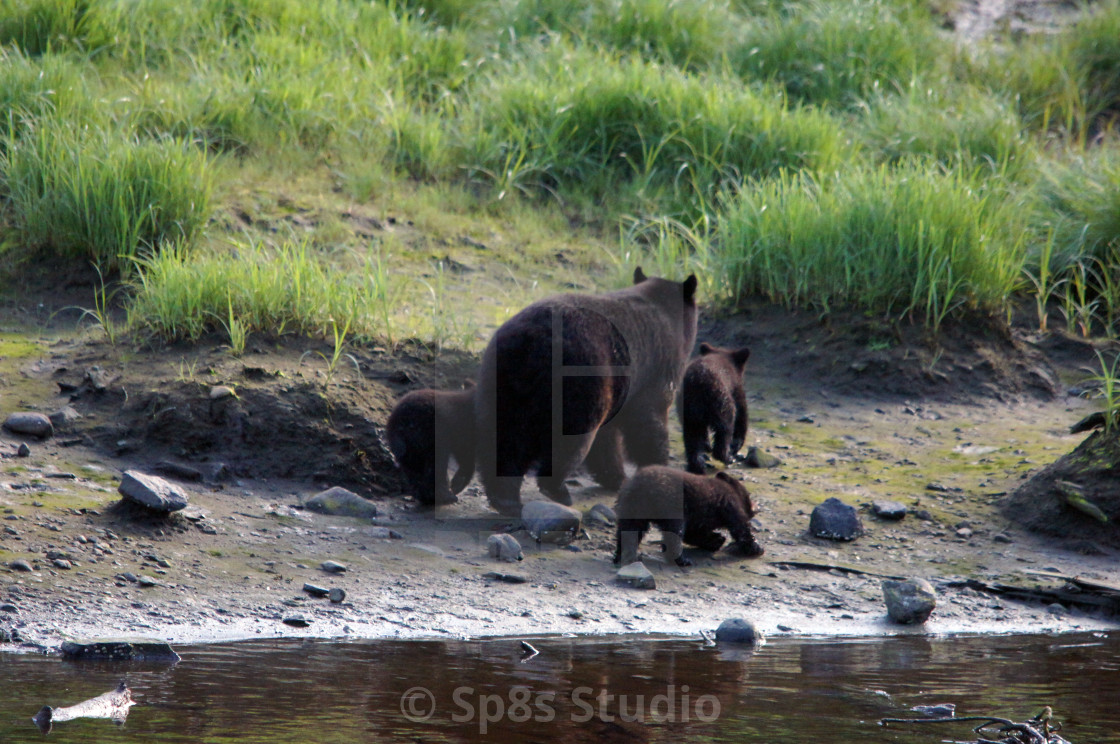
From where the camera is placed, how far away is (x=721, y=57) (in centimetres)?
1049

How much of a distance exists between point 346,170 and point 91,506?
423 centimetres

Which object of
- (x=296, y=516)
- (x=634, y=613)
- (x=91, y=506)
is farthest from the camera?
(x=296, y=516)

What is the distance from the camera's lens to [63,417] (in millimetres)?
5344

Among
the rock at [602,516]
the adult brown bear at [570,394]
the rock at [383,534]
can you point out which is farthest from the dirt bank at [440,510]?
the adult brown bear at [570,394]

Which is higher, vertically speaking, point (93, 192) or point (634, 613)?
point (93, 192)

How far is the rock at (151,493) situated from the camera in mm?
4555

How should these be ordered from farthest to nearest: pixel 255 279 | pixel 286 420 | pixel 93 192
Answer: pixel 93 192
pixel 255 279
pixel 286 420

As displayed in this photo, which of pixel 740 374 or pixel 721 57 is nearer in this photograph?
pixel 740 374

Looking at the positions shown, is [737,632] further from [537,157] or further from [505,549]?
[537,157]

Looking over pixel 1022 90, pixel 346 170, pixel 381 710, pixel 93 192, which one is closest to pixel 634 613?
pixel 381 710

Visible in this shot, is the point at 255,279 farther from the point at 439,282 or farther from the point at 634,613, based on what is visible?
the point at 634,613

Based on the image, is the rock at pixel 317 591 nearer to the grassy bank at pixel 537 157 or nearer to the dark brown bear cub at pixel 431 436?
the dark brown bear cub at pixel 431 436

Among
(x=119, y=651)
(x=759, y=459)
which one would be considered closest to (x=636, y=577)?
(x=759, y=459)

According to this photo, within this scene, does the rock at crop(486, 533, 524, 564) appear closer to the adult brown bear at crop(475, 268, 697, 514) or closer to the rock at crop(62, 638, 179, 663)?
the adult brown bear at crop(475, 268, 697, 514)
